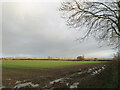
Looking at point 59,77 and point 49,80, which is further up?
point 49,80

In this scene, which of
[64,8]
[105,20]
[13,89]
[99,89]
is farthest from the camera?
[105,20]

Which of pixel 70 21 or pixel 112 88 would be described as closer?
pixel 112 88

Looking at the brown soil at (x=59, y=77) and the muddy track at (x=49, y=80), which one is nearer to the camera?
the brown soil at (x=59, y=77)

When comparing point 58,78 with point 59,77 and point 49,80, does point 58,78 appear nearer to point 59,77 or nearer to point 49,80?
point 59,77

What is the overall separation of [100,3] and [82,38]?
518 cm

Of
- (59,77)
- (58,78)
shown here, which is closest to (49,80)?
(58,78)

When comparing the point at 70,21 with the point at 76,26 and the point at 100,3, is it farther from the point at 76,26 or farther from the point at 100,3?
the point at 100,3

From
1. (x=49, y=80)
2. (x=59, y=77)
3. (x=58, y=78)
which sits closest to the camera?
(x=49, y=80)

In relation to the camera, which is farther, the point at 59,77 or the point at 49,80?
the point at 59,77

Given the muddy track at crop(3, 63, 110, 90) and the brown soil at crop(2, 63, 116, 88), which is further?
the muddy track at crop(3, 63, 110, 90)

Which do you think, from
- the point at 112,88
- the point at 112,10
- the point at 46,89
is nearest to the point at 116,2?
the point at 112,10

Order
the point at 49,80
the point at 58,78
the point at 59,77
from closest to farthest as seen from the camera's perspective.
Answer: the point at 49,80, the point at 58,78, the point at 59,77

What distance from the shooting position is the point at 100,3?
17297 mm

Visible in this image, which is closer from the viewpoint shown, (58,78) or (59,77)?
(58,78)
